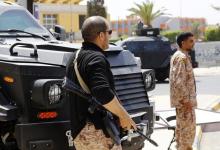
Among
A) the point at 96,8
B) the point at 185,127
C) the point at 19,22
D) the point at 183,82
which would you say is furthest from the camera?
the point at 96,8

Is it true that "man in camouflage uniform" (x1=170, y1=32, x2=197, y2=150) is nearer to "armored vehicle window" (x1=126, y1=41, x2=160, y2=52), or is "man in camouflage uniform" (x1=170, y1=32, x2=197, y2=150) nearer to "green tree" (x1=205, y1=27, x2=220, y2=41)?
"armored vehicle window" (x1=126, y1=41, x2=160, y2=52)

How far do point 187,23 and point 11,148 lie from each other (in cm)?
8617

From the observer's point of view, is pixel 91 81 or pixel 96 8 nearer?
pixel 91 81

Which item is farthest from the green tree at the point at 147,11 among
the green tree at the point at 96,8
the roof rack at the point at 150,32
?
the roof rack at the point at 150,32

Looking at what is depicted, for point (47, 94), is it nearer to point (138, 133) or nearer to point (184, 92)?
point (138, 133)

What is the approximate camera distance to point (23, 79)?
4.73 m

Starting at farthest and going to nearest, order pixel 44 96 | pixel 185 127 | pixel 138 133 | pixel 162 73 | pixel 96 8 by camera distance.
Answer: pixel 96 8
pixel 162 73
pixel 185 127
pixel 44 96
pixel 138 133

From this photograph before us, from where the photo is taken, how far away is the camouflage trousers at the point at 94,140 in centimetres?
403

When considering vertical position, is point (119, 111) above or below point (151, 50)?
above

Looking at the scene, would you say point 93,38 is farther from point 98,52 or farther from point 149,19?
point 149,19

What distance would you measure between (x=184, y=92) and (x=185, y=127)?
45cm

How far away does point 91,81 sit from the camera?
3.85 m

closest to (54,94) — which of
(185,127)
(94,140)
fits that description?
(94,140)

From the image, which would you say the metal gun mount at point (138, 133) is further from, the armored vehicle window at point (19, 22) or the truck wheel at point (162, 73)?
the truck wheel at point (162, 73)
